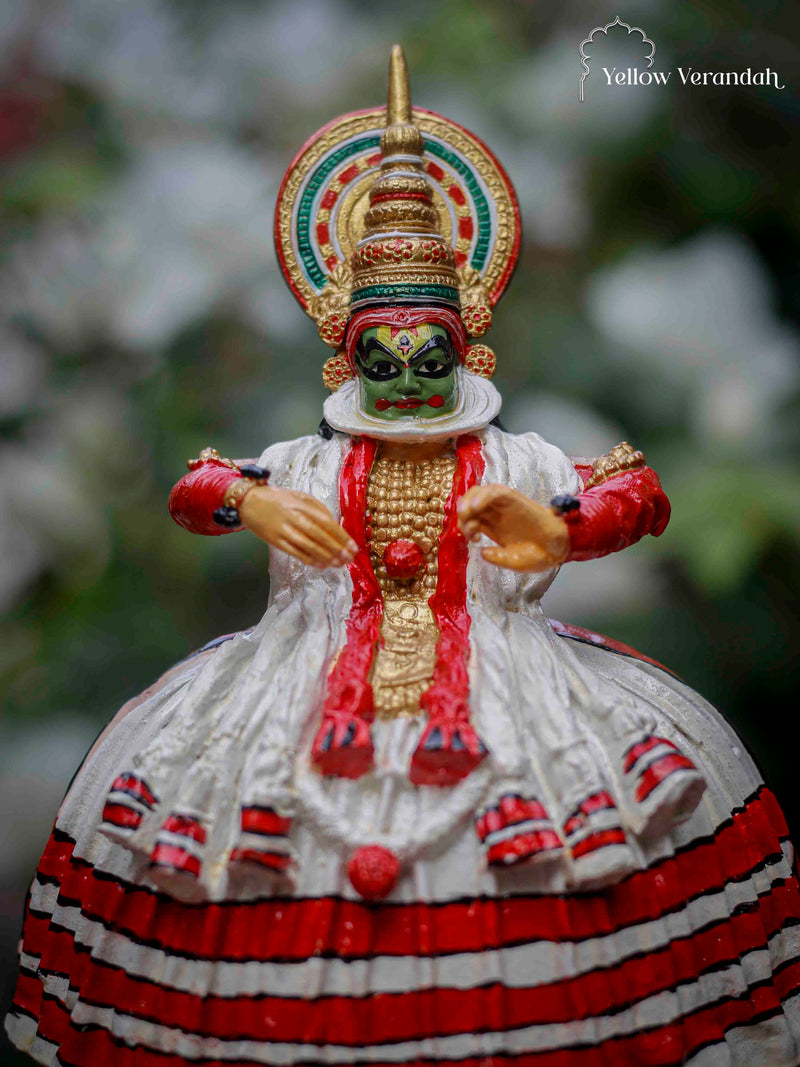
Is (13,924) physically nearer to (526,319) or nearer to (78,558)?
(78,558)

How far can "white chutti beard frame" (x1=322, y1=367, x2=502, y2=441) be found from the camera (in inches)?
106

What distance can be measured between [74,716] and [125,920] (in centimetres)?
210

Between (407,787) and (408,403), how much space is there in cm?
92

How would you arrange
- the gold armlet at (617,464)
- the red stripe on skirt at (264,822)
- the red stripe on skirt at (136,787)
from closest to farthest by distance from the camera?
the red stripe on skirt at (264,822)
the red stripe on skirt at (136,787)
the gold armlet at (617,464)

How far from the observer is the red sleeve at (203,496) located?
8.48 ft

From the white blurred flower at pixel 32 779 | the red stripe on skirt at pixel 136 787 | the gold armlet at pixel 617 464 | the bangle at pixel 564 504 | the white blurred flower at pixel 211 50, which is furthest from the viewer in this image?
the white blurred flower at pixel 211 50

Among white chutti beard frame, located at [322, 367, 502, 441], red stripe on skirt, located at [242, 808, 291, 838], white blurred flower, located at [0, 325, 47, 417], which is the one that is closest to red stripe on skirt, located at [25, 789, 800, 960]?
red stripe on skirt, located at [242, 808, 291, 838]

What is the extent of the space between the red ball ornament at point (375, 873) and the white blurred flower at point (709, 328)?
256cm

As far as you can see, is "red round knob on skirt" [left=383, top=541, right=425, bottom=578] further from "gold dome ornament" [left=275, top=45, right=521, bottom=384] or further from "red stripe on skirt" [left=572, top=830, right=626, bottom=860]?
"red stripe on skirt" [left=572, top=830, right=626, bottom=860]

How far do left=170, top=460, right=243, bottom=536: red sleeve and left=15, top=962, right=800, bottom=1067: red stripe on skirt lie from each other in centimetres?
109

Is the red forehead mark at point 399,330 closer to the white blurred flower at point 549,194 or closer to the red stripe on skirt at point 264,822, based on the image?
the red stripe on skirt at point 264,822

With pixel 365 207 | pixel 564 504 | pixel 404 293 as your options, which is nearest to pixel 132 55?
pixel 365 207

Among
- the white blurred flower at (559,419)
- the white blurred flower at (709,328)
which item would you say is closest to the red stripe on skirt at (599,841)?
the white blurred flower at (559,419)

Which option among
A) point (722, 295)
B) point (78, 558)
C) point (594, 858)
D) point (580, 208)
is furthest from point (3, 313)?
point (594, 858)
